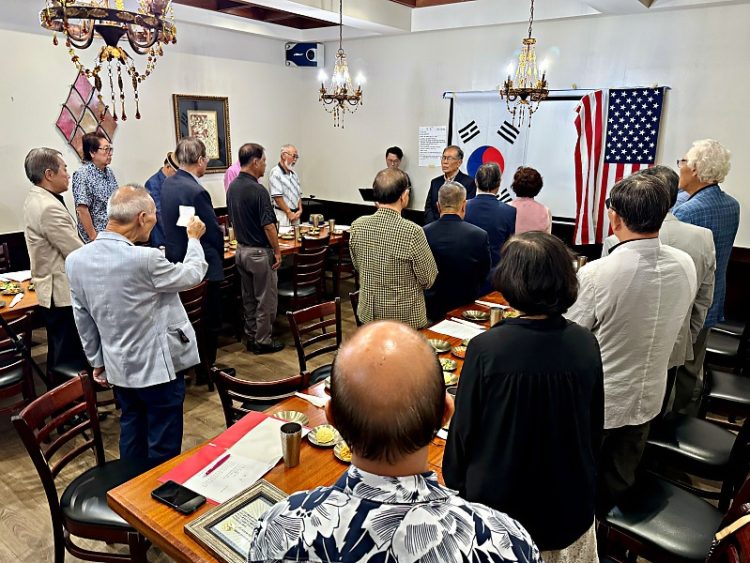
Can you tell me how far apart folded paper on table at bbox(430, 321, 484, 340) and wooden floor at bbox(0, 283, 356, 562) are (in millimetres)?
1716

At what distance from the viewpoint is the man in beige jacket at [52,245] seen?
3301mm

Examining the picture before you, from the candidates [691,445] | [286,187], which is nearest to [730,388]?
[691,445]

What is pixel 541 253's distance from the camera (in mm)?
1399

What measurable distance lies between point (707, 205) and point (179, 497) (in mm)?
3235

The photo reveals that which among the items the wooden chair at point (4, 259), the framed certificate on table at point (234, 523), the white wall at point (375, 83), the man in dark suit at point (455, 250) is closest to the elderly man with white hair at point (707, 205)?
the man in dark suit at point (455, 250)

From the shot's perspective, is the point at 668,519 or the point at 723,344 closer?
the point at 668,519

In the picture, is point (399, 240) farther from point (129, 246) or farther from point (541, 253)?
point (541, 253)

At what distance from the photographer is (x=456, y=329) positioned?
2990 mm

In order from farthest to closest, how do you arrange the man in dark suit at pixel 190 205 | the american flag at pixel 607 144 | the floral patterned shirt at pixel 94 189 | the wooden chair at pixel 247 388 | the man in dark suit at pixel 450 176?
the american flag at pixel 607 144
the man in dark suit at pixel 450 176
the floral patterned shirt at pixel 94 189
the man in dark suit at pixel 190 205
the wooden chair at pixel 247 388

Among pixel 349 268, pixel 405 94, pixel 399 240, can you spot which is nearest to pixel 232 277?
pixel 349 268

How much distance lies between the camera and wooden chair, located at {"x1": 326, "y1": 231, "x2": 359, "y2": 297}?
5996mm

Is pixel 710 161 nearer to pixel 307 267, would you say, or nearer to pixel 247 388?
pixel 247 388

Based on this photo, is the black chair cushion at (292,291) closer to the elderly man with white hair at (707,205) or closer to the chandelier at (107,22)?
the chandelier at (107,22)

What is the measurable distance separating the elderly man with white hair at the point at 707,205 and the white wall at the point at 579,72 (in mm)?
2335
